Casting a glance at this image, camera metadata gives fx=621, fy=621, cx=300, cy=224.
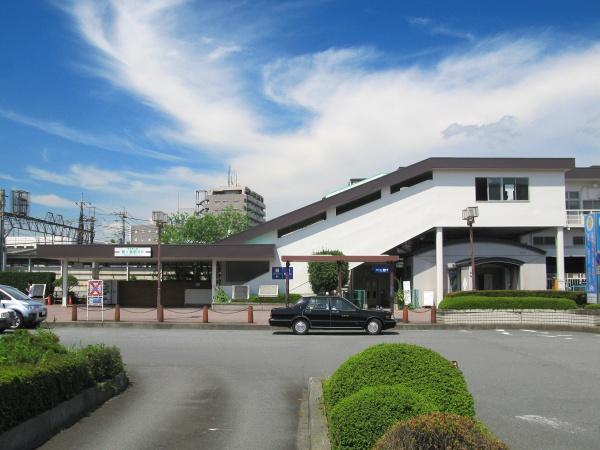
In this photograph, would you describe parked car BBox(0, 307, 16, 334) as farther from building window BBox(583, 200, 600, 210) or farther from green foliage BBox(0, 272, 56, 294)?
building window BBox(583, 200, 600, 210)

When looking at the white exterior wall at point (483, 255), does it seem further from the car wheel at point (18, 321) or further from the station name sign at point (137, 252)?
the car wheel at point (18, 321)

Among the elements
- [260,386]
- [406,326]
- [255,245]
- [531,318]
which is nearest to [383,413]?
[260,386]

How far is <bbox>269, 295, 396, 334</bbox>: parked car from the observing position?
22.6 metres

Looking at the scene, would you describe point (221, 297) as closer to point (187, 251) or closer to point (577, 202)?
point (187, 251)

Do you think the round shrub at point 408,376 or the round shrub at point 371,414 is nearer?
the round shrub at point 371,414

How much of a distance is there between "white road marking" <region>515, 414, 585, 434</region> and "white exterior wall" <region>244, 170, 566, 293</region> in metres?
30.6

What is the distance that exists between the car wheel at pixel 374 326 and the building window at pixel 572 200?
1226 inches

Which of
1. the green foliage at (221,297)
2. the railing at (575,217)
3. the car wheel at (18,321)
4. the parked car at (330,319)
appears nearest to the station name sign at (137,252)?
the green foliage at (221,297)

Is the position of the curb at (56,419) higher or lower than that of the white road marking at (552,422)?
higher

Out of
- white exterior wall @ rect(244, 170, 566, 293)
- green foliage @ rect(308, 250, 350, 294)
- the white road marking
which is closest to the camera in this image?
the white road marking

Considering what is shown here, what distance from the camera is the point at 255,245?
37.9 m

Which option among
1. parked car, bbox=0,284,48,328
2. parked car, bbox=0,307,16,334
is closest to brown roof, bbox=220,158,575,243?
parked car, bbox=0,284,48,328

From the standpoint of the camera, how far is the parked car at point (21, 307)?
2188 cm

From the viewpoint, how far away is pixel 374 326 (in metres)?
22.6
